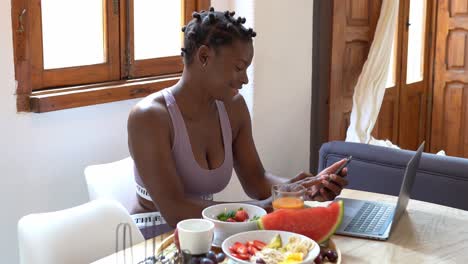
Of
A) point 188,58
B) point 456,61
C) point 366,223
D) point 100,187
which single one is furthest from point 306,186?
point 456,61

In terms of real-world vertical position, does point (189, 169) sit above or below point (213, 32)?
below

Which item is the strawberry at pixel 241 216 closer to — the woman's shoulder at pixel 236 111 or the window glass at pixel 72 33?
the woman's shoulder at pixel 236 111

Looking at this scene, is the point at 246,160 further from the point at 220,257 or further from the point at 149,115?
the point at 220,257

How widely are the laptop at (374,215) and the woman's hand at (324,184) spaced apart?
0.08 meters

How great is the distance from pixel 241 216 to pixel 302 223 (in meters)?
0.16

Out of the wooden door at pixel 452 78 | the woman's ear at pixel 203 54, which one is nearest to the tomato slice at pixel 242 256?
the woman's ear at pixel 203 54

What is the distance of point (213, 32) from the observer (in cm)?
197

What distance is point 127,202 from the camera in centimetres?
220

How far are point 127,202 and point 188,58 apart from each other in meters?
0.53

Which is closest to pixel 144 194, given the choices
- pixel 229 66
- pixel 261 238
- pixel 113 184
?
pixel 113 184

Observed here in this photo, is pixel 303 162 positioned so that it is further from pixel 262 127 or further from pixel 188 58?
pixel 188 58

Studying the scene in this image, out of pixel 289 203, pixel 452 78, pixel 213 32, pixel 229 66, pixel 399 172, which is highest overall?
pixel 213 32

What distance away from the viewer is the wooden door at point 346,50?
11.8 feet

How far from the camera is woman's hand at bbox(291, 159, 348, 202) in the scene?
1.85 metres
